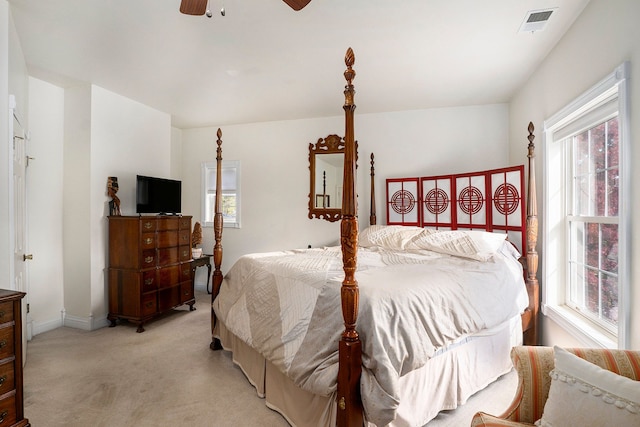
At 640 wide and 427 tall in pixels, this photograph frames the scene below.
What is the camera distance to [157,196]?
4.02m

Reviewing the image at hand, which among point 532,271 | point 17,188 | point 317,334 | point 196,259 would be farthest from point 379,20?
point 196,259

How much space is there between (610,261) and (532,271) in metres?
0.71

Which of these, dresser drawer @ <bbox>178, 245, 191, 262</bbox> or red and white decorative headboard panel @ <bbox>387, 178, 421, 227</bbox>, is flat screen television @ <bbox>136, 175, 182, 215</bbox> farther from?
red and white decorative headboard panel @ <bbox>387, 178, 421, 227</bbox>

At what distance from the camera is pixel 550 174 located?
277 cm

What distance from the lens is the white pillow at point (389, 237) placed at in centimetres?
339

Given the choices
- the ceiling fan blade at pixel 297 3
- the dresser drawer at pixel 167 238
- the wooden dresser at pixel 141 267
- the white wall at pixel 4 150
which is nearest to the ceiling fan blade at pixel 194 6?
the ceiling fan blade at pixel 297 3

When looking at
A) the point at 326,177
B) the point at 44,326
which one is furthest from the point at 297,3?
the point at 44,326

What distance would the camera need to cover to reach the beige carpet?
1999 mm

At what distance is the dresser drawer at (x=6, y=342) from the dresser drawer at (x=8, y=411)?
244 mm

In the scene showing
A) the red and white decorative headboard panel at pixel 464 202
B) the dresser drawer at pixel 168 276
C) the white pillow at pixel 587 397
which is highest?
the red and white decorative headboard panel at pixel 464 202

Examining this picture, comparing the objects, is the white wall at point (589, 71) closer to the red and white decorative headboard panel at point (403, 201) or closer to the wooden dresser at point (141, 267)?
the red and white decorative headboard panel at point (403, 201)

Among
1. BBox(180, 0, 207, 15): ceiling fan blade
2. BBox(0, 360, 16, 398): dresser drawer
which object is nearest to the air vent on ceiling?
BBox(180, 0, 207, 15): ceiling fan blade

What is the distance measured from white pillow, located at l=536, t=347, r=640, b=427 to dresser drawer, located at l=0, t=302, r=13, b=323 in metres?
2.60

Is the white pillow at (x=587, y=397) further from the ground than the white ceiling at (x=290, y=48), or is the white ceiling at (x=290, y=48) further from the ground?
the white ceiling at (x=290, y=48)
